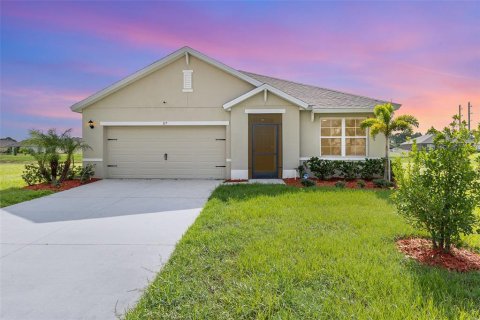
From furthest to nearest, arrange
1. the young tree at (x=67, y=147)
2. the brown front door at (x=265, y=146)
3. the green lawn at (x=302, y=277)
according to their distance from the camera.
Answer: the brown front door at (x=265, y=146) → the young tree at (x=67, y=147) → the green lawn at (x=302, y=277)

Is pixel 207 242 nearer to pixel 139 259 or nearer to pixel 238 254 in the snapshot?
pixel 238 254

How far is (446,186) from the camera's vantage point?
3.79 metres

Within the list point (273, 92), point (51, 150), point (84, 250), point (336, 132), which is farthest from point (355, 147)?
point (51, 150)

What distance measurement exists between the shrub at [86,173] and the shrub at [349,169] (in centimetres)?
1146

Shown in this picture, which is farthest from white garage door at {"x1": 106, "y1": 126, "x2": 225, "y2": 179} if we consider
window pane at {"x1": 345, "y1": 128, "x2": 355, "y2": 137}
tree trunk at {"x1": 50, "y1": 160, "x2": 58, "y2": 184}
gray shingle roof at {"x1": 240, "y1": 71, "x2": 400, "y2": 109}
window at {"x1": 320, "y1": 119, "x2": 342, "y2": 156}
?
window pane at {"x1": 345, "y1": 128, "x2": 355, "y2": 137}

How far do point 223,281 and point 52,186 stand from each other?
10.4 m

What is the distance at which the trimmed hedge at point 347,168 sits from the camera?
12.0m

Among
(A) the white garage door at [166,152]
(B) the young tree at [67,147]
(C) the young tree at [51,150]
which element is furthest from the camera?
(A) the white garage door at [166,152]

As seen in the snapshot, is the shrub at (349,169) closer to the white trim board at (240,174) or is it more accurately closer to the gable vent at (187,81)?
the white trim board at (240,174)

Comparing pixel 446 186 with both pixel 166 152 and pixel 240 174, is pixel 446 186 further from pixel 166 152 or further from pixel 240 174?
pixel 166 152

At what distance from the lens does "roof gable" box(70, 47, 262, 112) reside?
12.4 meters

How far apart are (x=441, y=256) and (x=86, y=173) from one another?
12858 millimetres

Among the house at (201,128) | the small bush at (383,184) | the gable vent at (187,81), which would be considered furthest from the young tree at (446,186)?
the gable vent at (187,81)

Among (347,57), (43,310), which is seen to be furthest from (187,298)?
(347,57)
